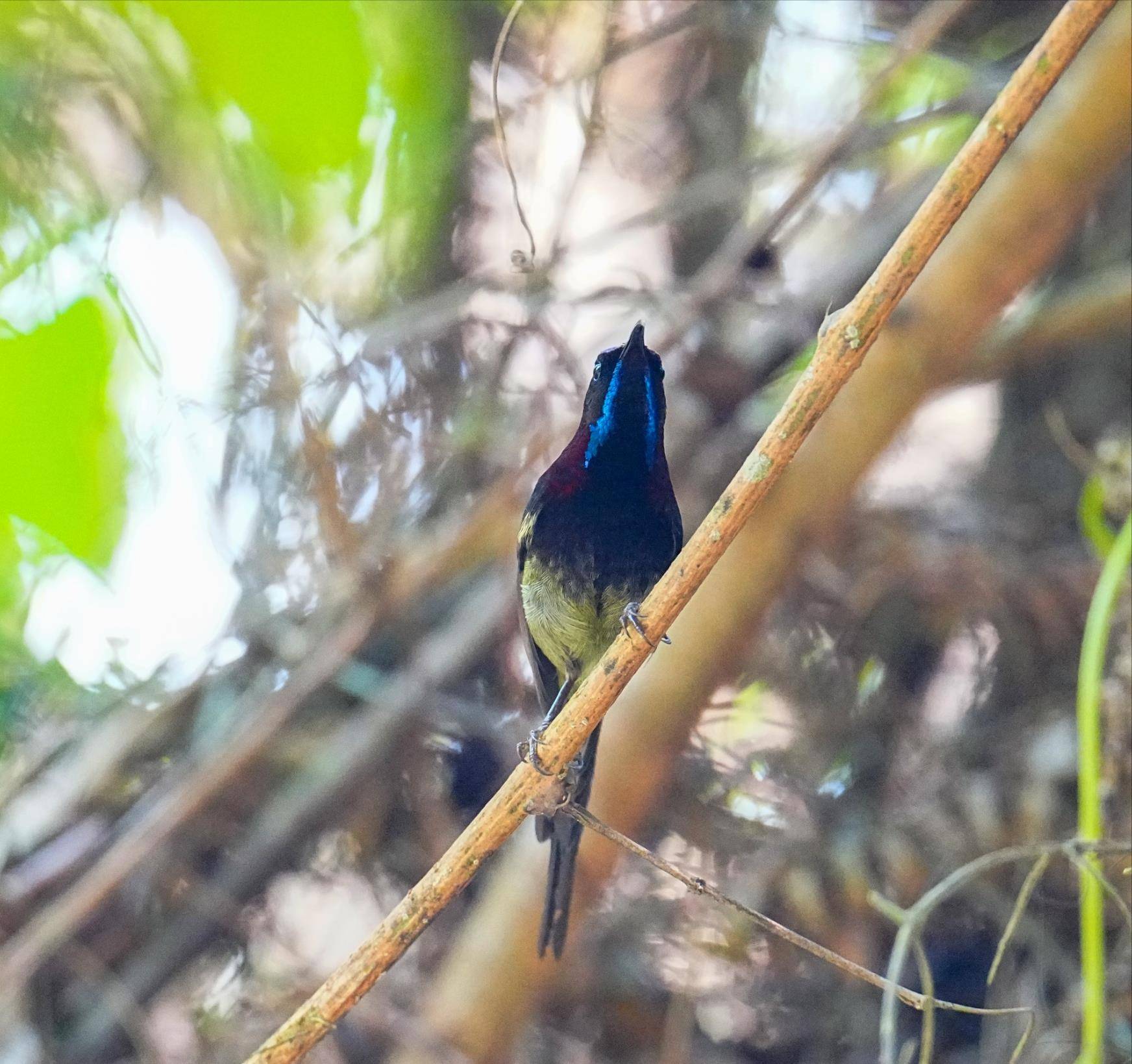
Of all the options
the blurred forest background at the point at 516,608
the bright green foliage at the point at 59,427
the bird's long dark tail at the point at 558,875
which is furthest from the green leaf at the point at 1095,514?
the bright green foliage at the point at 59,427

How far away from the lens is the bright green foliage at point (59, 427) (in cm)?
162

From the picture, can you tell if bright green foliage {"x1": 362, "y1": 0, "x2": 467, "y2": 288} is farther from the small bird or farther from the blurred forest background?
the small bird

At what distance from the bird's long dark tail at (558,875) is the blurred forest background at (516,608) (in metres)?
0.09

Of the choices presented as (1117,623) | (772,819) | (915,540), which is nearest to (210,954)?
(772,819)

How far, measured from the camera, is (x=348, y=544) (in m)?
2.67

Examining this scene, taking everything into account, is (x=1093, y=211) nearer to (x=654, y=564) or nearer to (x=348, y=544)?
(x=654, y=564)

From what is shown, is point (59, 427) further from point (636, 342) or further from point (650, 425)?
point (650, 425)

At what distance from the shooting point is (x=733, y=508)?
1512 millimetres

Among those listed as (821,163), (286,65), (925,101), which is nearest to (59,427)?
(286,65)

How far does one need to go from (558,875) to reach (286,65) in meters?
1.64

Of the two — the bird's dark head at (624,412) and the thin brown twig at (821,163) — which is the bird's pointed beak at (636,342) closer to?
the bird's dark head at (624,412)

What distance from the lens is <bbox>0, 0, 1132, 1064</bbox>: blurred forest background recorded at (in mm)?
2523

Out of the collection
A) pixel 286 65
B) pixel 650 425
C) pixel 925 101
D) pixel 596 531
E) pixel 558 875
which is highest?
pixel 286 65

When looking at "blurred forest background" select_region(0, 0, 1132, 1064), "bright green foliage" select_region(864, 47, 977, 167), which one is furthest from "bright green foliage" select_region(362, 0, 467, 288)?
"bright green foliage" select_region(864, 47, 977, 167)
